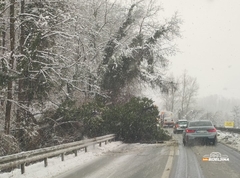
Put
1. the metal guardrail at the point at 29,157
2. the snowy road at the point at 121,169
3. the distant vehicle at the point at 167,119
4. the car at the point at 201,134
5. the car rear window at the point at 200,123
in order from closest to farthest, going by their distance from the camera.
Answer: the metal guardrail at the point at 29,157, the snowy road at the point at 121,169, the car at the point at 201,134, the car rear window at the point at 200,123, the distant vehicle at the point at 167,119

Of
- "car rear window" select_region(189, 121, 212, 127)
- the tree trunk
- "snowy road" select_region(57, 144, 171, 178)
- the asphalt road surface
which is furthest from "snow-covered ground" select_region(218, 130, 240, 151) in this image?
the tree trunk

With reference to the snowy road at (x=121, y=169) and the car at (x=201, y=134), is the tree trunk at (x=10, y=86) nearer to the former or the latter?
the snowy road at (x=121, y=169)

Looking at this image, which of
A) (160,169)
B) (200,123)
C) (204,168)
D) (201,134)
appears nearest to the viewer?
(160,169)

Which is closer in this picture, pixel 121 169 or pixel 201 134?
pixel 121 169

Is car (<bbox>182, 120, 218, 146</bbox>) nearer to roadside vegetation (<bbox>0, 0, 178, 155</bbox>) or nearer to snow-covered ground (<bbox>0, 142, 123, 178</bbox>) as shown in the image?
roadside vegetation (<bbox>0, 0, 178, 155</bbox>)

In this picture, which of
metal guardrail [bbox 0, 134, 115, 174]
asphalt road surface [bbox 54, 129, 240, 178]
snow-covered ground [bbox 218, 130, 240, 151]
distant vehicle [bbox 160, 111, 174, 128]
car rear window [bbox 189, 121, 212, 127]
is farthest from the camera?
distant vehicle [bbox 160, 111, 174, 128]

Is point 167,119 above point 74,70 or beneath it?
beneath

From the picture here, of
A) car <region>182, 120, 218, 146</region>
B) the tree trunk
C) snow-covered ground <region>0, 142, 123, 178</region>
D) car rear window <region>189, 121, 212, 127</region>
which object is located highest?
the tree trunk

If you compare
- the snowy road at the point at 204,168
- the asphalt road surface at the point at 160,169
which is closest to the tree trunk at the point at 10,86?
the asphalt road surface at the point at 160,169

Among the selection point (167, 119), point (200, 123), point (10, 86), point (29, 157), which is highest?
point (10, 86)

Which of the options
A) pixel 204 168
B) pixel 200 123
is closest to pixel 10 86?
pixel 204 168

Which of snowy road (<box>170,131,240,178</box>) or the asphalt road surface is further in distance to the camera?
the asphalt road surface

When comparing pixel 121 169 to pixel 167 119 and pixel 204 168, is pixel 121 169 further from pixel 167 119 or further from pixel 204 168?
pixel 167 119

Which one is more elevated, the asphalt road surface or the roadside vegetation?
the roadside vegetation
